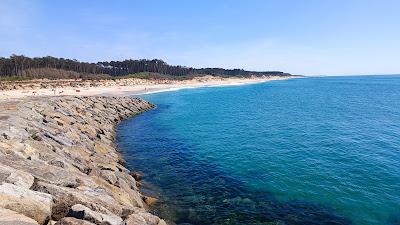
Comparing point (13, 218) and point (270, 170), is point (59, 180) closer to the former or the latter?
point (13, 218)

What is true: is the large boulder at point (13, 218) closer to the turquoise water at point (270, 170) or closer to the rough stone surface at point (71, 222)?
the rough stone surface at point (71, 222)

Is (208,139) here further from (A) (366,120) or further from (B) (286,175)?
(A) (366,120)

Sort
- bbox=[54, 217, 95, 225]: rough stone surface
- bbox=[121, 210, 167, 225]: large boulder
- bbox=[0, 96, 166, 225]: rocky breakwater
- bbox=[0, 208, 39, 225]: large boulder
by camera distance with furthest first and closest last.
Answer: bbox=[121, 210, 167, 225]: large boulder
bbox=[54, 217, 95, 225]: rough stone surface
bbox=[0, 96, 166, 225]: rocky breakwater
bbox=[0, 208, 39, 225]: large boulder

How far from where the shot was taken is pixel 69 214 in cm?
1245

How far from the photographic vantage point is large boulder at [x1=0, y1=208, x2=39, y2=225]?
9.55 meters

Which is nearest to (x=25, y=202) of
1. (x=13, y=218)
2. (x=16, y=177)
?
(x=13, y=218)

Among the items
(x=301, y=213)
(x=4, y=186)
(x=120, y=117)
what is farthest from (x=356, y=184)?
(x=120, y=117)

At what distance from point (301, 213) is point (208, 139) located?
21.2 metres

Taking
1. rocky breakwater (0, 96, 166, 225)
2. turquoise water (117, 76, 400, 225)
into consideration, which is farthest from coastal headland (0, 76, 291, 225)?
turquoise water (117, 76, 400, 225)

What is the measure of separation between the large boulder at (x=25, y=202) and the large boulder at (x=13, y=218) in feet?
1.41

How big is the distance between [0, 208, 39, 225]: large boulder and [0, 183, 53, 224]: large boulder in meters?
0.43

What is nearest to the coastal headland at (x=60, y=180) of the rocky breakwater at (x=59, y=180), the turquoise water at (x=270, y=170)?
the rocky breakwater at (x=59, y=180)

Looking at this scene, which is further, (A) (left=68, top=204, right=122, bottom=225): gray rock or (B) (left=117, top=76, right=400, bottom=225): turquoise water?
(B) (left=117, top=76, right=400, bottom=225): turquoise water

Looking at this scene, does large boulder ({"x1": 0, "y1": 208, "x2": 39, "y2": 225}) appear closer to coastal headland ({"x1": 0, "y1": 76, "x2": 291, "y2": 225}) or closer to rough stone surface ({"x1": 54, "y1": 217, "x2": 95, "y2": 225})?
coastal headland ({"x1": 0, "y1": 76, "x2": 291, "y2": 225})
